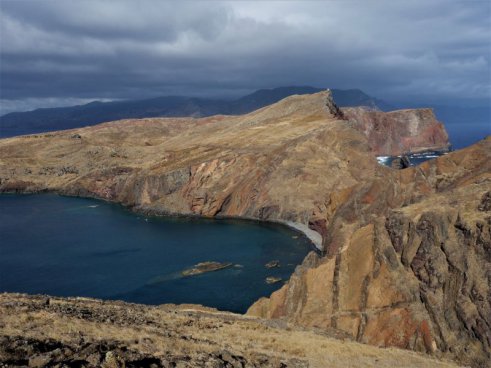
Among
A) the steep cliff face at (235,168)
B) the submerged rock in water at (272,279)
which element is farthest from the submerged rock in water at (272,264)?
the steep cliff face at (235,168)

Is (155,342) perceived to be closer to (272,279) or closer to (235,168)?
(272,279)

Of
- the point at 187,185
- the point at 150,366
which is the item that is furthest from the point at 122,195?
the point at 150,366

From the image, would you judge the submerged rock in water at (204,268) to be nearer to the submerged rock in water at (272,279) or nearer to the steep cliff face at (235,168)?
the submerged rock in water at (272,279)

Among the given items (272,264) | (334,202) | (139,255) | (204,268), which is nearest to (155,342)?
(204,268)

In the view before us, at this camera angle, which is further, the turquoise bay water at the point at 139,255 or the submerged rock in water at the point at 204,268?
the submerged rock in water at the point at 204,268

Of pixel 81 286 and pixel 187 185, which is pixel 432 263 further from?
pixel 187 185

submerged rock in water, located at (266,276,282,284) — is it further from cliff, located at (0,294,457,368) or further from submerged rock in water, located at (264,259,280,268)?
cliff, located at (0,294,457,368)
